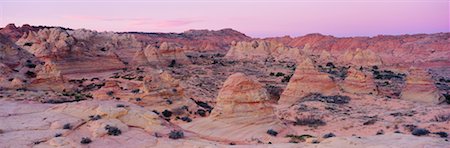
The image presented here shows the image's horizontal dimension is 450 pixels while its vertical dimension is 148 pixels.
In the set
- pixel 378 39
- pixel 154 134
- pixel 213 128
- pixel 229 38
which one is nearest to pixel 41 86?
pixel 213 128

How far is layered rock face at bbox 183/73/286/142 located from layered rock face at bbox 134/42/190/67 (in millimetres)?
30148

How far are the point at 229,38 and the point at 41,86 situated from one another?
424 feet

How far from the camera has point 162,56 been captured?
51594mm

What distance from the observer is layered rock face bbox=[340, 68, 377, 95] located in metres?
29.2

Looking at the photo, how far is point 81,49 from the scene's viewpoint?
39.4 m

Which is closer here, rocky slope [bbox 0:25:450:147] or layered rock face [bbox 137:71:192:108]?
rocky slope [bbox 0:25:450:147]

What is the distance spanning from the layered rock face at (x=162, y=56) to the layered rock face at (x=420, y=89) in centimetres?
2923

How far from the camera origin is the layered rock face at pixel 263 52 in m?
72.8

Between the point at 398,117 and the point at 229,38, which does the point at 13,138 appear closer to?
the point at 398,117

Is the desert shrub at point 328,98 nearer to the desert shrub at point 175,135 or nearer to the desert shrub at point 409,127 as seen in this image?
the desert shrub at point 409,127

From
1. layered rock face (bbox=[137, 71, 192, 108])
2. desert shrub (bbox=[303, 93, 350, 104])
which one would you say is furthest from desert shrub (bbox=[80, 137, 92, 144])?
desert shrub (bbox=[303, 93, 350, 104])

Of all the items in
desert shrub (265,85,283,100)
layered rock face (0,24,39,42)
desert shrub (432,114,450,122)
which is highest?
layered rock face (0,24,39,42)

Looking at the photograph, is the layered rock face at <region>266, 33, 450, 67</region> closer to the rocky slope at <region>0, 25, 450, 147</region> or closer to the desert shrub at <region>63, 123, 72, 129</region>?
the rocky slope at <region>0, 25, 450, 147</region>

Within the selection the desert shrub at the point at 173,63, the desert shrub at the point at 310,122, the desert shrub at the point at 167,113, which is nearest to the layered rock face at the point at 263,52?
the desert shrub at the point at 173,63
